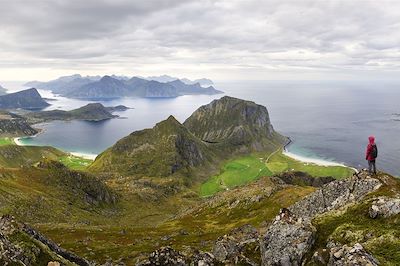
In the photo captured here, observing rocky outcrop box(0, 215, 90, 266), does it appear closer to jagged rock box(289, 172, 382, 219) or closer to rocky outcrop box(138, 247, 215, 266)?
rocky outcrop box(138, 247, 215, 266)

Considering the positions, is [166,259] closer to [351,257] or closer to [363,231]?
[351,257]

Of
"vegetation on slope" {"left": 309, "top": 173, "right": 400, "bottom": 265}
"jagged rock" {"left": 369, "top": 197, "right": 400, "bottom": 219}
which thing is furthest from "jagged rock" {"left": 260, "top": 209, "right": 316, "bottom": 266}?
"jagged rock" {"left": 369, "top": 197, "right": 400, "bottom": 219}

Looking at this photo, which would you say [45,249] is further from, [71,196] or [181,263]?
[71,196]

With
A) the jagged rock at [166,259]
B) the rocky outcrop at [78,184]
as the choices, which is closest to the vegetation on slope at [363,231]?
the jagged rock at [166,259]

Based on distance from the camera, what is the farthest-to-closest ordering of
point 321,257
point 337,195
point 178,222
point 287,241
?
point 178,222, point 337,195, point 287,241, point 321,257

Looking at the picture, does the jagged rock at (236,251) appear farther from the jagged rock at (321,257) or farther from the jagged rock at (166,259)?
the jagged rock at (321,257)

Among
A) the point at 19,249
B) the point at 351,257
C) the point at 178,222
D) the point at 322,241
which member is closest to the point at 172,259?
the point at 322,241
